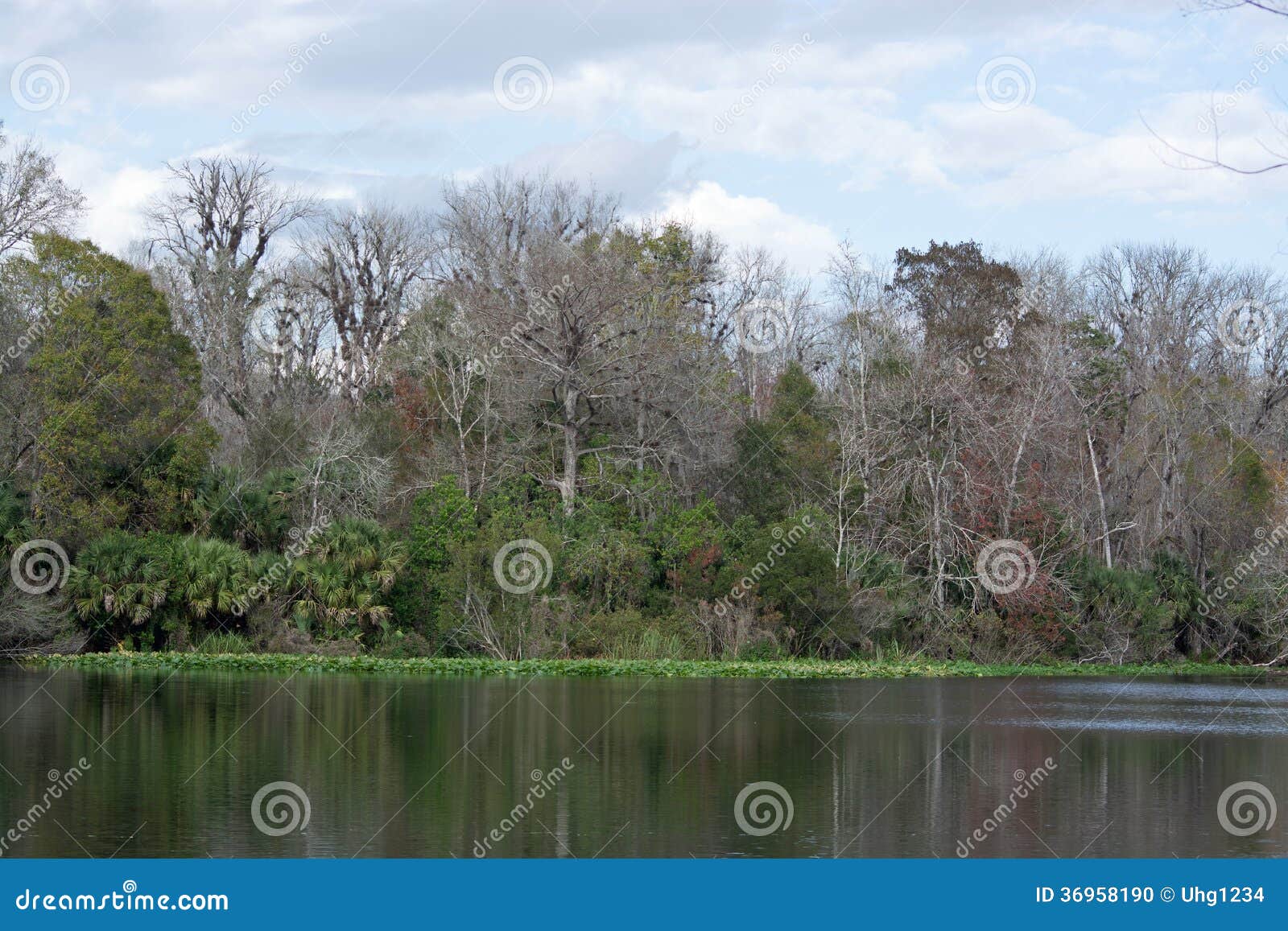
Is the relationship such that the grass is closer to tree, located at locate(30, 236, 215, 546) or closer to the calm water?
the calm water

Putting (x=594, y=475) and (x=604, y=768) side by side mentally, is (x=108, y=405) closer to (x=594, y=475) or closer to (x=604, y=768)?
(x=594, y=475)

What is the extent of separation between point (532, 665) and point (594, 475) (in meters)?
8.18

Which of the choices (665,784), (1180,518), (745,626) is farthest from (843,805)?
(1180,518)

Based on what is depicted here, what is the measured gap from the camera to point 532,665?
30594 millimetres

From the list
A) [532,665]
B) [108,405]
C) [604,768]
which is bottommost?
[532,665]

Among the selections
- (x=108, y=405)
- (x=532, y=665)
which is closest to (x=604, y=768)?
(x=532, y=665)

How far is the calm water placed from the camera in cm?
1252

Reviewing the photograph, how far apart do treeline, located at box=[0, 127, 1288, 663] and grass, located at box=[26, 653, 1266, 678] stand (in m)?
1.20

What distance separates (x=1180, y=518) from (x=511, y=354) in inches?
862

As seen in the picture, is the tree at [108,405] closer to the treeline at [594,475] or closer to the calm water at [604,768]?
the treeline at [594,475]

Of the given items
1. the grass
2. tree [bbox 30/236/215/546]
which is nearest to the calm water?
the grass

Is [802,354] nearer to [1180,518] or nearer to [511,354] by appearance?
[1180,518]

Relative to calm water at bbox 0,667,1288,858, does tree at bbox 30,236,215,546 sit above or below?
above

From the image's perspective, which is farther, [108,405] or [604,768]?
[108,405]
